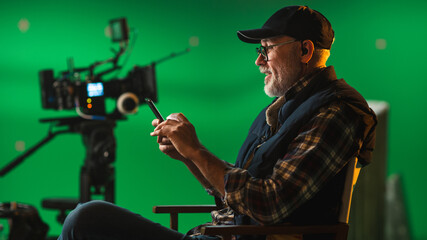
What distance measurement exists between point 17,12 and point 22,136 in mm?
1043

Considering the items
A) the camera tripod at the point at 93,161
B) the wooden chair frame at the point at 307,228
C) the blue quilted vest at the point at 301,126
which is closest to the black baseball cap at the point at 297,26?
the blue quilted vest at the point at 301,126

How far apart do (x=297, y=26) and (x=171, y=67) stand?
3.13 m

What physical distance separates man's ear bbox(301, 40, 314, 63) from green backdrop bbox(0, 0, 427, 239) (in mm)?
3003

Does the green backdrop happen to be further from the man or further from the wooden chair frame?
the wooden chair frame

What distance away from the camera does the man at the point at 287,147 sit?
1.25 metres

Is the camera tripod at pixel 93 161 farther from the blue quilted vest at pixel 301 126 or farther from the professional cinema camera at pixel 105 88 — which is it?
the blue quilted vest at pixel 301 126

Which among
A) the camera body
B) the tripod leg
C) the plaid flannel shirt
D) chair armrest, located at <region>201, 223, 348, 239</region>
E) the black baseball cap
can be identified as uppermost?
the black baseball cap

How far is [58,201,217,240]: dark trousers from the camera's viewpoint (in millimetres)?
1366

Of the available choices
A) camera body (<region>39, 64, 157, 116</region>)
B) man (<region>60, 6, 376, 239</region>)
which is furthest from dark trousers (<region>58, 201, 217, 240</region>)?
camera body (<region>39, 64, 157, 116</region>)

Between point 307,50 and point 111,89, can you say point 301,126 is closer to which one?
point 307,50

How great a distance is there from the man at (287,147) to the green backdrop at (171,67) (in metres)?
2.96

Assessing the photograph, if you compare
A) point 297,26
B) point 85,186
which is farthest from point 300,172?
point 85,186

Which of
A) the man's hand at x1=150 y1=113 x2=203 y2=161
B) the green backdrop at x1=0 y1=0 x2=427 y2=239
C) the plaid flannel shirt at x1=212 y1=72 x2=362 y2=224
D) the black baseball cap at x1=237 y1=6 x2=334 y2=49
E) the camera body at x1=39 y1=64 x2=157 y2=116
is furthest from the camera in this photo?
the green backdrop at x1=0 y1=0 x2=427 y2=239

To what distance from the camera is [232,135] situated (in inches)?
180
